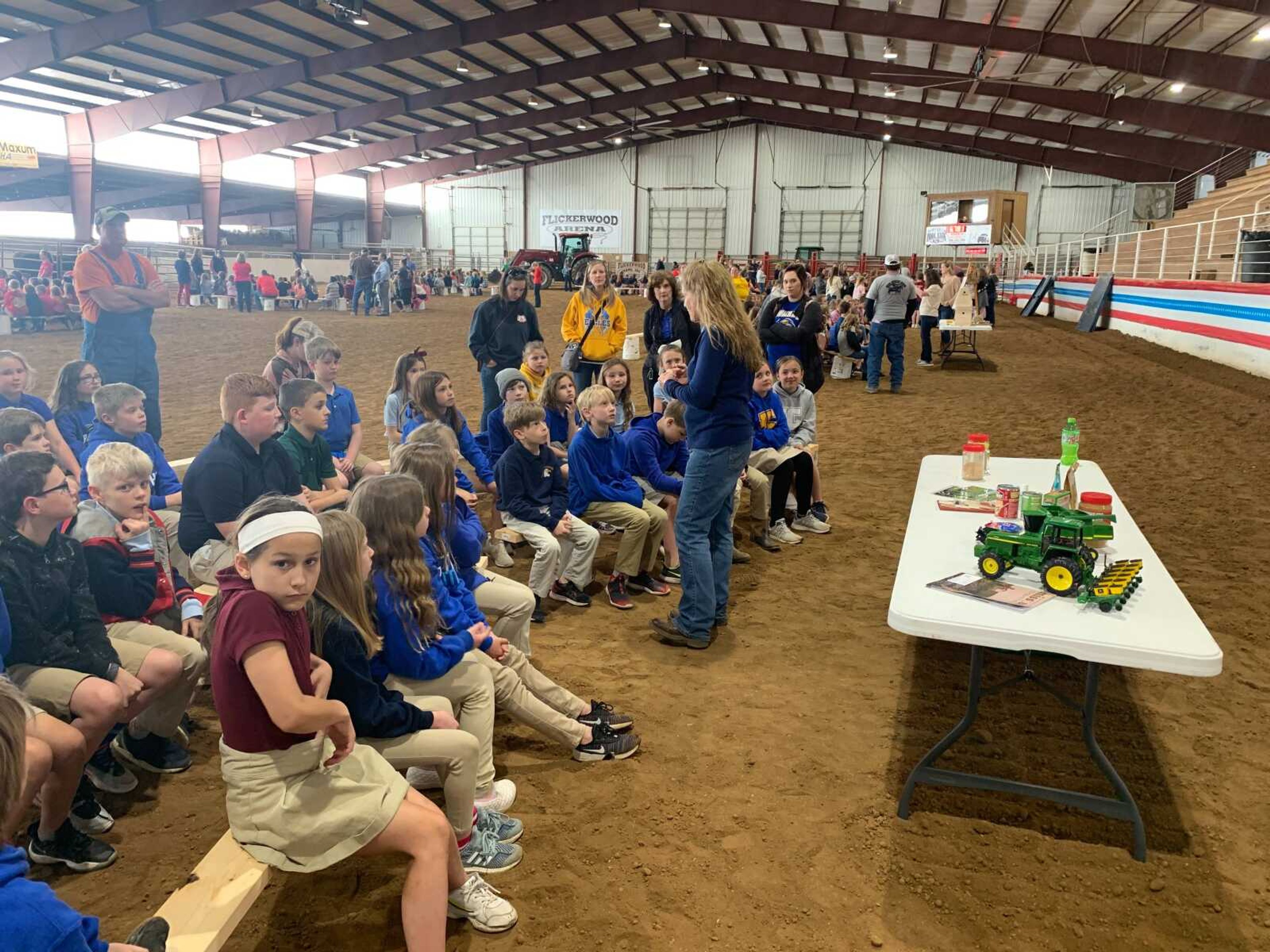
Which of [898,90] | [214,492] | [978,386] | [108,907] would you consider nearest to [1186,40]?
[898,90]

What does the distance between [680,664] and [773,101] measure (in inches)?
1153

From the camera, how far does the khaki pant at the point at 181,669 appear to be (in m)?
2.88

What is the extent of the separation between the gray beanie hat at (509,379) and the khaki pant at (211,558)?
2066 mm

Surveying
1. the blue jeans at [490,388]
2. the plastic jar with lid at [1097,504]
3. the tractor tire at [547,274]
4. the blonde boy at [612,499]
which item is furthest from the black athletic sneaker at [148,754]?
the tractor tire at [547,274]

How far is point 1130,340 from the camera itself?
14422 mm

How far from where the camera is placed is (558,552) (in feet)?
14.3

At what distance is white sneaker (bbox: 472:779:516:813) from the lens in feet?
8.90

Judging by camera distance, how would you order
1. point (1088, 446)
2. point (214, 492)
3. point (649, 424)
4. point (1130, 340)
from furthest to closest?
1. point (1130, 340)
2. point (1088, 446)
3. point (649, 424)
4. point (214, 492)

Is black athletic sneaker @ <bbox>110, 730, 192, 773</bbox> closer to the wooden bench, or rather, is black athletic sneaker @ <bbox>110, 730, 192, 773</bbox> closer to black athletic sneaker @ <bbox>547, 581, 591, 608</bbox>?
the wooden bench

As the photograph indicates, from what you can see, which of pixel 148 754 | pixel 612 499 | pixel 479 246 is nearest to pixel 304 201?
pixel 479 246

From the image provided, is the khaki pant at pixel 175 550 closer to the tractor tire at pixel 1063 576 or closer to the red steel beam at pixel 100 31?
the tractor tire at pixel 1063 576

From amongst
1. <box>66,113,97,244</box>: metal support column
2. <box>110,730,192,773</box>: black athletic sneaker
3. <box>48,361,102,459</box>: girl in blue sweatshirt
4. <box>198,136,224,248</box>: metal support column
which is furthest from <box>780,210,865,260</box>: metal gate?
<box>110,730,192,773</box>: black athletic sneaker

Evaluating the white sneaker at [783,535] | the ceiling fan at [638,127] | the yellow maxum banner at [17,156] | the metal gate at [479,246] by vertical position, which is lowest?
the white sneaker at [783,535]

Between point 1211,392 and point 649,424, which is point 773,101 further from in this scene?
point 649,424
